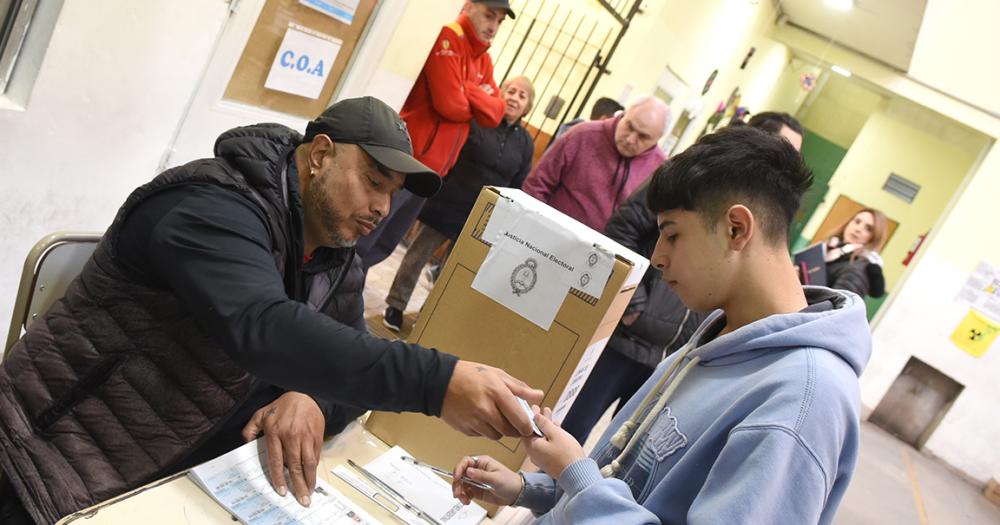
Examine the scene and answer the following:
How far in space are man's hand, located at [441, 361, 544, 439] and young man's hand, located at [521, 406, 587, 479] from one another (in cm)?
3

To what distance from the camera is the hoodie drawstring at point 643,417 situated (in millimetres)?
1270

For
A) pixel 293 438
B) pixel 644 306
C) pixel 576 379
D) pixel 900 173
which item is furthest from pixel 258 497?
pixel 900 173

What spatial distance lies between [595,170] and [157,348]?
2.41 metres

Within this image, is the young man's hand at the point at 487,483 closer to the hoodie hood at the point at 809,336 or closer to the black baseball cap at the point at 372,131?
the hoodie hood at the point at 809,336

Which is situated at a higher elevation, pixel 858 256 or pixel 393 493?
pixel 858 256

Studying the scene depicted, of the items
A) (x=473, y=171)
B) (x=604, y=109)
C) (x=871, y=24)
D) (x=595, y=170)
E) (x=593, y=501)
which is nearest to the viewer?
(x=593, y=501)

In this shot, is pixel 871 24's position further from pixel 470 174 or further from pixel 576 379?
pixel 576 379

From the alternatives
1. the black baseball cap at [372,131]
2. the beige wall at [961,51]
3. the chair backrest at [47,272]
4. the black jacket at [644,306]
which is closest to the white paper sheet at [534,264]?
the black baseball cap at [372,131]

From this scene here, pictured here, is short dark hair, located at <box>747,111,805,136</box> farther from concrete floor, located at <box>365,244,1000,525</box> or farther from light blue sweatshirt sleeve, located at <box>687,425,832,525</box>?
light blue sweatshirt sleeve, located at <box>687,425,832,525</box>

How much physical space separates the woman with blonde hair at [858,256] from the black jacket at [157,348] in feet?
9.72

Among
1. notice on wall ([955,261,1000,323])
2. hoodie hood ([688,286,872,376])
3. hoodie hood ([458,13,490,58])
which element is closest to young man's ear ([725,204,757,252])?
hoodie hood ([688,286,872,376])

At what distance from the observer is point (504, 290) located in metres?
1.73

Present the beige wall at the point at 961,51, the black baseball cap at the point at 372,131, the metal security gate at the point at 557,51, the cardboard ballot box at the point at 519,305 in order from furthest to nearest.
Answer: the beige wall at the point at 961,51
the metal security gate at the point at 557,51
the cardboard ballot box at the point at 519,305
the black baseball cap at the point at 372,131

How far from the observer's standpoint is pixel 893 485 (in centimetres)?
612
